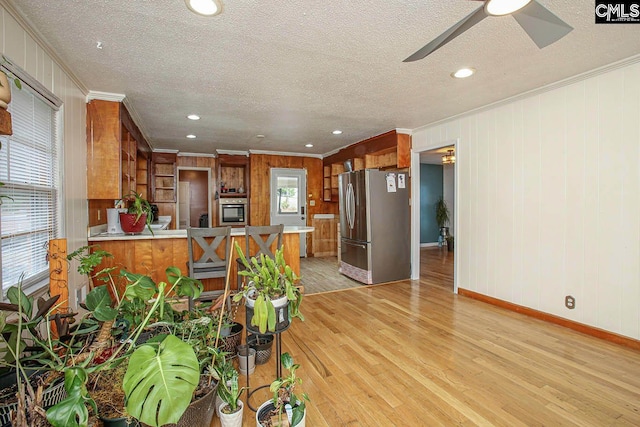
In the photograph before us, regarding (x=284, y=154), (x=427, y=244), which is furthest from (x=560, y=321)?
(x=284, y=154)

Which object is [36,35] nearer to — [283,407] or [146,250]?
[146,250]

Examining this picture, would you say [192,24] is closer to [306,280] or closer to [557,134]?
[557,134]

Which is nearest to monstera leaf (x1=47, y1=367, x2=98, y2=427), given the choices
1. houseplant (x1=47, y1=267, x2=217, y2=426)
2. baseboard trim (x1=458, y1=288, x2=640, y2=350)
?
houseplant (x1=47, y1=267, x2=217, y2=426)

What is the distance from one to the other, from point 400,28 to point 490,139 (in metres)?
2.20

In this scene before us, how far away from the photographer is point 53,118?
7.42ft

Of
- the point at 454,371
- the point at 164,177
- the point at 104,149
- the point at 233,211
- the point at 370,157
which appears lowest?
the point at 454,371

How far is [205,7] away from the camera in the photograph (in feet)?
5.47

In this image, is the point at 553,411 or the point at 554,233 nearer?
the point at 553,411

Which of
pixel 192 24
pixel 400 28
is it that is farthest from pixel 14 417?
pixel 400 28

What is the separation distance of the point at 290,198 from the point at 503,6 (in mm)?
5568

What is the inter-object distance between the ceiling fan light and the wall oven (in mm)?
5801

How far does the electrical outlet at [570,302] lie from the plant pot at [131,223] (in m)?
4.35

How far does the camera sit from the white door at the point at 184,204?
7.43m

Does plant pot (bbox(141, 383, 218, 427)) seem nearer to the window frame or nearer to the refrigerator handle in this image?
the window frame
